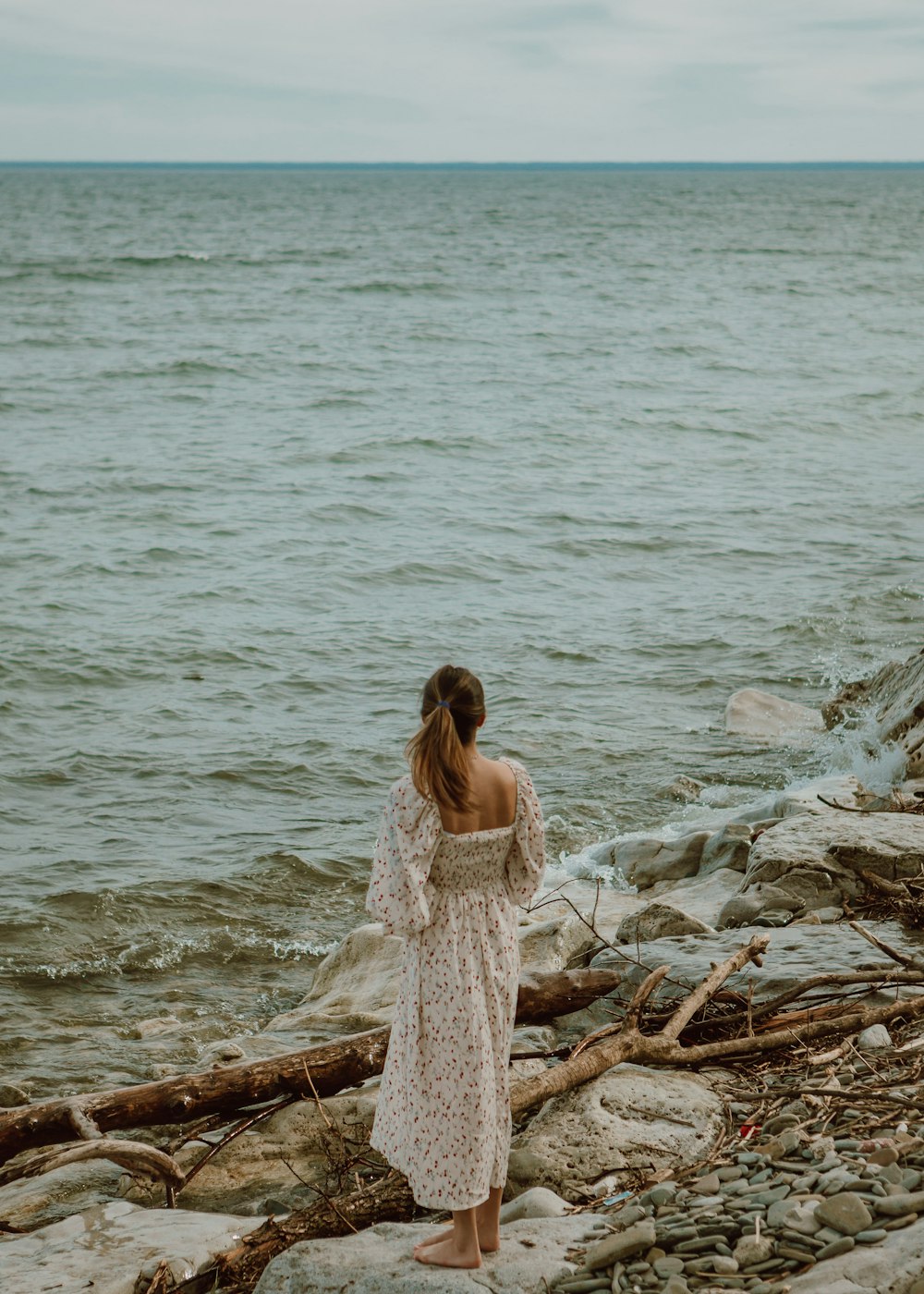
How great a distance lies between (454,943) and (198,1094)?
161 centimetres

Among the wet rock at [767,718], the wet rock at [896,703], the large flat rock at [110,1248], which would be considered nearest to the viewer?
the large flat rock at [110,1248]

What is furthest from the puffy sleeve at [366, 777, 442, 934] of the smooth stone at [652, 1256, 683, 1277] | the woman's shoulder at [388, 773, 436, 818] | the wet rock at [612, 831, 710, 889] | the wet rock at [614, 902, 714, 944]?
the wet rock at [612, 831, 710, 889]

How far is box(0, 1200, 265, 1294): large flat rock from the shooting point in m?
4.05

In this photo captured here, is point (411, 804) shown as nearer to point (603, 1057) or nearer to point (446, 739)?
point (446, 739)

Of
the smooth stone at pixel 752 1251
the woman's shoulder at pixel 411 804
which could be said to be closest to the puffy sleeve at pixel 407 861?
the woman's shoulder at pixel 411 804

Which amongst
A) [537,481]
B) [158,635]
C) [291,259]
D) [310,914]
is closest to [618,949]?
[310,914]

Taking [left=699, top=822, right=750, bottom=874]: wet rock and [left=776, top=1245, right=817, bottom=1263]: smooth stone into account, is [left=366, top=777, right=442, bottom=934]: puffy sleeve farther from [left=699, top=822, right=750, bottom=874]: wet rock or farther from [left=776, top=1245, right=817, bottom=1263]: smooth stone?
[left=699, top=822, right=750, bottom=874]: wet rock

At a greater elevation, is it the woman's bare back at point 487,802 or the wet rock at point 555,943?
the woman's bare back at point 487,802

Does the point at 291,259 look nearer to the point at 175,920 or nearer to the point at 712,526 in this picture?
the point at 712,526

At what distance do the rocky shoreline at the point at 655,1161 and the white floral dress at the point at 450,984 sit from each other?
28 cm

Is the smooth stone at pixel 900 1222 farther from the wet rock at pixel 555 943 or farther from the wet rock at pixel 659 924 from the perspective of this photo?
the wet rock at pixel 555 943

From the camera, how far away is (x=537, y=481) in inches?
820

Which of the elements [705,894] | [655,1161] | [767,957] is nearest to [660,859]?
[705,894]

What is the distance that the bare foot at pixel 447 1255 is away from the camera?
12.2ft
